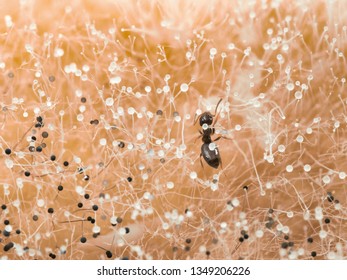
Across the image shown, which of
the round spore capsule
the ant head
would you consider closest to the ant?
the ant head

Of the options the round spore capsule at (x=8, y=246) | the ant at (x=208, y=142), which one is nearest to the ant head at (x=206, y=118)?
the ant at (x=208, y=142)

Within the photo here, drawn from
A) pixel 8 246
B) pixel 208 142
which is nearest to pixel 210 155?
pixel 208 142

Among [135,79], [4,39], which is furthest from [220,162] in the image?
[4,39]

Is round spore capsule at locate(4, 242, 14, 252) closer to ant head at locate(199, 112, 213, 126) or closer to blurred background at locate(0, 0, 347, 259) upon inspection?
blurred background at locate(0, 0, 347, 259)

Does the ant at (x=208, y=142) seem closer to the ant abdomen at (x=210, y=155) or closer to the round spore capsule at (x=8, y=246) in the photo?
the ant abdomen at (x=210, y=155)

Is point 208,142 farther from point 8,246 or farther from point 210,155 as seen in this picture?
point 8,246

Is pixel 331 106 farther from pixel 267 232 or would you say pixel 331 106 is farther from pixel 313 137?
pixel 267 232

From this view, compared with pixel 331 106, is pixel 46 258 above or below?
below
